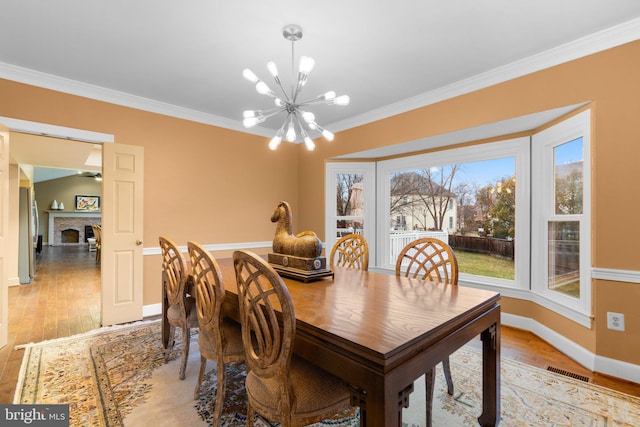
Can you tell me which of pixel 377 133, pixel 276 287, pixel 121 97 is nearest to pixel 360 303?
pixel 276 287

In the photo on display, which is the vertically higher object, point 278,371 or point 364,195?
point 364,195

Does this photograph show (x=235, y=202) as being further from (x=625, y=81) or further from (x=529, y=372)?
(x=625, y=81)

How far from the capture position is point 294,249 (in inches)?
76.5

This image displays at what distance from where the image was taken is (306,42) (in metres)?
2.39

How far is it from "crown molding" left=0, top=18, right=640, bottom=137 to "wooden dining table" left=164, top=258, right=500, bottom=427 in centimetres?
220

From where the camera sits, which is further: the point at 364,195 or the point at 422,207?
the point at 364,195

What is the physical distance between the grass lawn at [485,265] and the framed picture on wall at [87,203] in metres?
14.2

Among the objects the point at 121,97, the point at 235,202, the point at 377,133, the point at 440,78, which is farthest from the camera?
the point at 235,202

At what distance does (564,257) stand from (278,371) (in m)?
2.95

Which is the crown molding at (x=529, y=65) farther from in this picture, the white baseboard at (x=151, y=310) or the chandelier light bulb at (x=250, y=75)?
the white baseboard at (x=151, y=310)

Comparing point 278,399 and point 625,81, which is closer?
point 278,399

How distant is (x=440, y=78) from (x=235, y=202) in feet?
10.0

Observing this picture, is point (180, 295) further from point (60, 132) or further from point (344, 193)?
point (344, 193)

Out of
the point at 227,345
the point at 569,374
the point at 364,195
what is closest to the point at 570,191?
the point at 569,374
